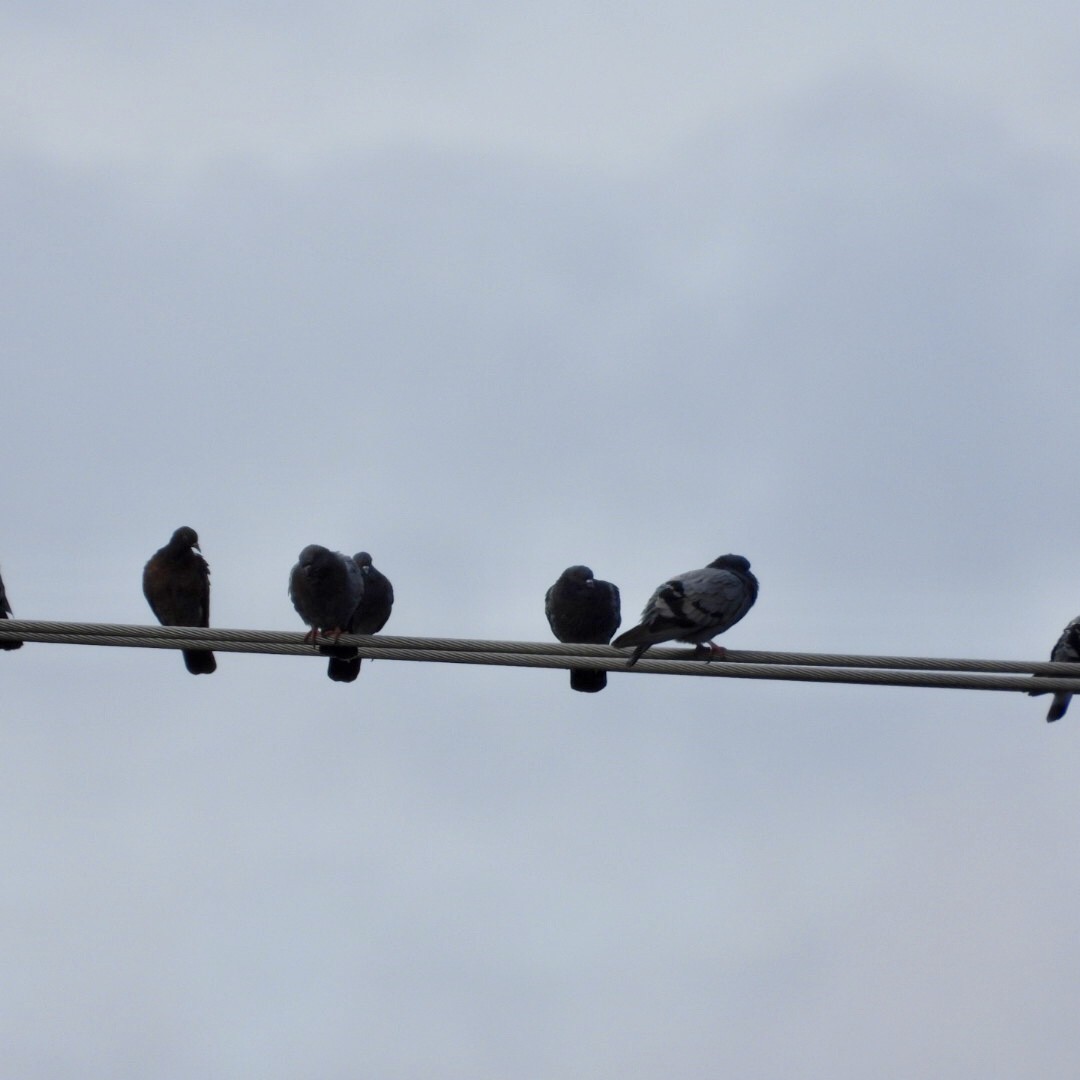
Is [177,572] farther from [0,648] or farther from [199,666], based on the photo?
[0,648]

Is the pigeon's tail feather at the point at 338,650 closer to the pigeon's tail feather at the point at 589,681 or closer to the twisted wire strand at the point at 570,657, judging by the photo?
the twisted wire strand at the point at 570,657

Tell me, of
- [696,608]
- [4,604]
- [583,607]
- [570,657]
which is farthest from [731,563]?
[4,604]

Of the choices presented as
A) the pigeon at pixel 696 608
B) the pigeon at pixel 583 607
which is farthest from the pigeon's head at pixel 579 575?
the pigeon at pixel 696 608

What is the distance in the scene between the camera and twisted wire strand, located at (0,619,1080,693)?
6488mm

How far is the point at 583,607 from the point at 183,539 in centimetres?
280

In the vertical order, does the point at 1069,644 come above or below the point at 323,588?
below

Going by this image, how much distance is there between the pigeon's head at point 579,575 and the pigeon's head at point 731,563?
207cm

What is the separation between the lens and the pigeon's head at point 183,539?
10.4 meters

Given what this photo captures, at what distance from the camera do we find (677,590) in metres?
8.69

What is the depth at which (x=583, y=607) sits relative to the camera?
11625 mm

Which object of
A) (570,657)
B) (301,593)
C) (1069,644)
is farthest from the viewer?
(1069,644)

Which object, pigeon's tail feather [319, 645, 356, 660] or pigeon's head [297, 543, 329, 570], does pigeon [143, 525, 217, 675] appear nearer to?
pigeon's head [297, 543, 329, 570]

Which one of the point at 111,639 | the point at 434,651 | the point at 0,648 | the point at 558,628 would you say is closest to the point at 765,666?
the point at 434,651

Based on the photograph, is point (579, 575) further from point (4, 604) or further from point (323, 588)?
point (4, 604)
